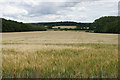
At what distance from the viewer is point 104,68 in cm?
325

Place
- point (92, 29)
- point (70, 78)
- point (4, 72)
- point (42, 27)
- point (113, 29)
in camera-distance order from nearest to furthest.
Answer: point (70, 78), point (4, 72), point (113, 29), point (92, 29), point (42, 27)

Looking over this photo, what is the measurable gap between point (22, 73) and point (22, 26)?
2366 inches

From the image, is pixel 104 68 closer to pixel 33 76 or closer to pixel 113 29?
pixel 33 76

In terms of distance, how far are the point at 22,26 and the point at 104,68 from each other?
60.4 m

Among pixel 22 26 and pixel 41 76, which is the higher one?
pixel 22 26

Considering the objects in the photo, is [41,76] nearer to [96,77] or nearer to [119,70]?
[96,77]

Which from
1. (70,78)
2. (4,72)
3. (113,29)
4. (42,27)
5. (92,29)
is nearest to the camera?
(70,78)

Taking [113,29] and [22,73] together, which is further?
[113,29]

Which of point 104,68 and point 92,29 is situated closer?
point 104,68

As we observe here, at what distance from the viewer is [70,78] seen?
9.21 feet

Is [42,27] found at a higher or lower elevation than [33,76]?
higher

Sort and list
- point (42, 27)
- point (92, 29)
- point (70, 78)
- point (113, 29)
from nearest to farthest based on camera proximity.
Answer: point (70, 78)
point (113, 29)
point (92, 29)
point (42, 27)

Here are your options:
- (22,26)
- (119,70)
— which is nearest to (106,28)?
(22,26)

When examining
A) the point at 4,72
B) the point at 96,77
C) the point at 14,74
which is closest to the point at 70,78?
the point at 96,77
